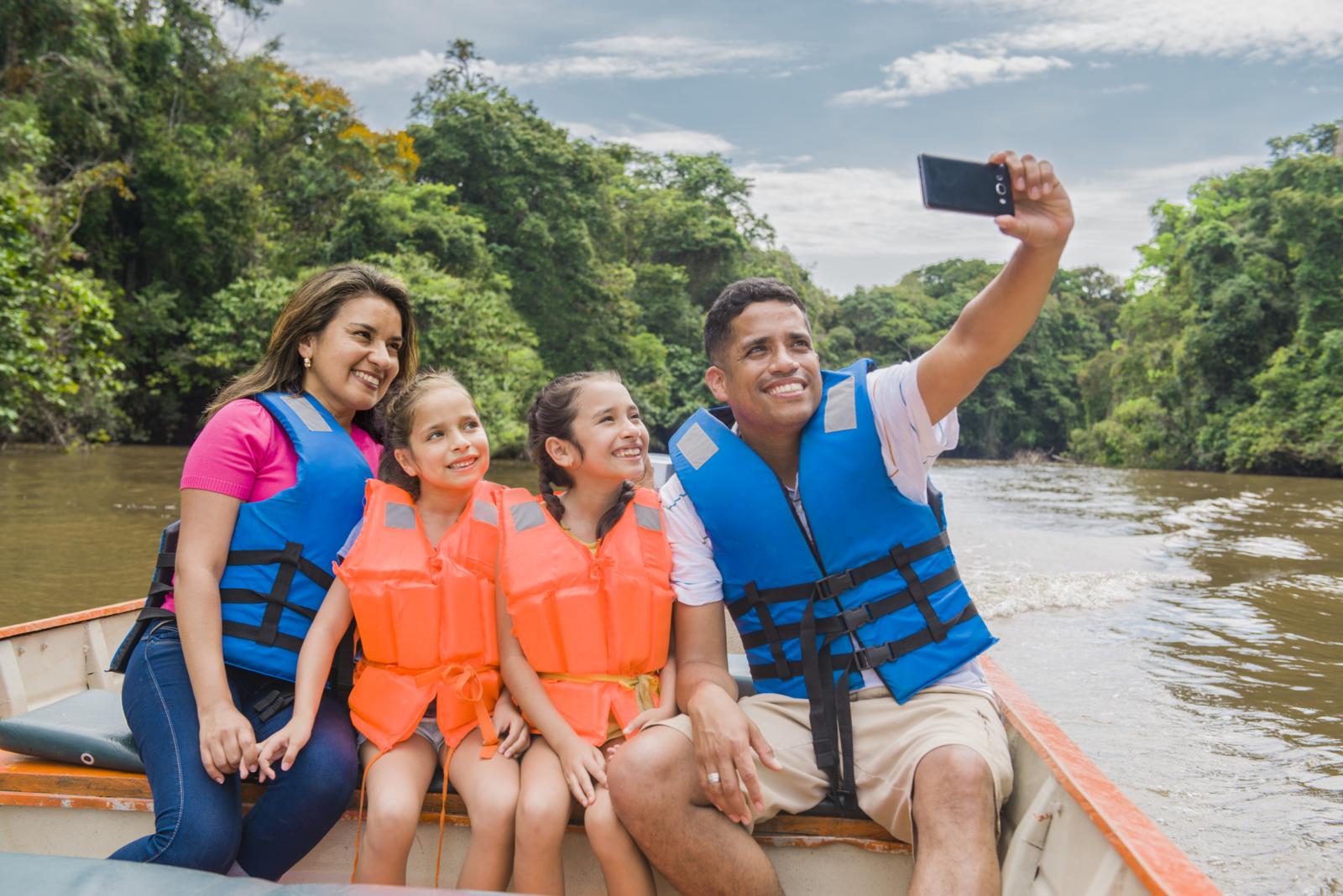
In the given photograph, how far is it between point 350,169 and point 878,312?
27995 millimetres

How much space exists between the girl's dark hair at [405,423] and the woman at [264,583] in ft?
0.20

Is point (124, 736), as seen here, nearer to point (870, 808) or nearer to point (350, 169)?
point (870, 808)

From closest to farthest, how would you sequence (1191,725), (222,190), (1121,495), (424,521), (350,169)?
(424,521), (1191,725), (1121,495), (222,190), (350,169)

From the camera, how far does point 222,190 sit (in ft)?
64.2

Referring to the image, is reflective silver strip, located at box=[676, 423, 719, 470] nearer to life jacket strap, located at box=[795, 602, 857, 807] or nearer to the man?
the man

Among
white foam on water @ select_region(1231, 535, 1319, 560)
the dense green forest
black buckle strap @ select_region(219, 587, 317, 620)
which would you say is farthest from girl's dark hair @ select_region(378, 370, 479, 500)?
white foam on water @ select_region(1231, 535, 1319, 560)

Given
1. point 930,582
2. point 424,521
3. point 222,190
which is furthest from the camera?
point 222,190

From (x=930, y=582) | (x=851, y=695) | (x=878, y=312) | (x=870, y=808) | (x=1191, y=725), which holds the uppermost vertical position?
(x=878, y=312)

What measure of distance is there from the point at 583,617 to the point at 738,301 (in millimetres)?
763

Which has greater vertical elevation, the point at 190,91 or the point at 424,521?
the point at 190,91

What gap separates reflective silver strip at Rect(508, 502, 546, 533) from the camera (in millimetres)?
2119

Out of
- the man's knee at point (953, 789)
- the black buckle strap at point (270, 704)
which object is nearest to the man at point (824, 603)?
the man's knee at point (953, 789)

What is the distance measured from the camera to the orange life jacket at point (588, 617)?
2023 mm

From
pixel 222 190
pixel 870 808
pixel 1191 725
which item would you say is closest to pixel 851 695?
pixel 870 808
